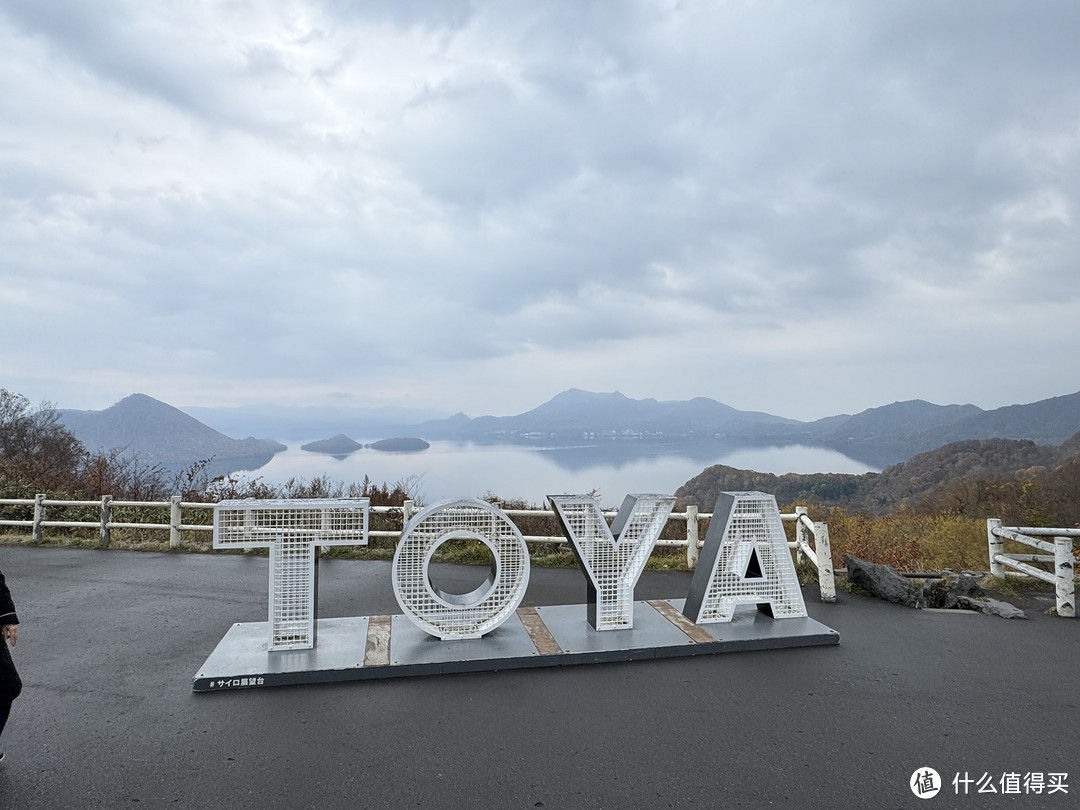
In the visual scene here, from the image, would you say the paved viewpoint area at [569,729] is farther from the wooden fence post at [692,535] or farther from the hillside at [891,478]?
the hillside at [891,478]

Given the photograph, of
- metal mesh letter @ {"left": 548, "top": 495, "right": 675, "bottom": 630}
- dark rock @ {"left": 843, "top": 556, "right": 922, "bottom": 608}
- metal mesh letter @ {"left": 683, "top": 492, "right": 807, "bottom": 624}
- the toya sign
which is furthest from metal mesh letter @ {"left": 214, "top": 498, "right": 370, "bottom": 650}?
dark rock @ {"left": 843, "top": 556, "right": 922, "bottom": 608}

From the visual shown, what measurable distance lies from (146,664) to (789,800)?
5091 mm

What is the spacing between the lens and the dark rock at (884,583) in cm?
719

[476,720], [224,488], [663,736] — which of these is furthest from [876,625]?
[224,488]

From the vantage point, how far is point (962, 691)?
4812 mm

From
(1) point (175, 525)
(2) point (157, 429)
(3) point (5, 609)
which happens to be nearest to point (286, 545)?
(3) point (5, 609)

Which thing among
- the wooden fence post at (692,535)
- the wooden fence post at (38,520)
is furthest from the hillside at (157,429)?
the wooden fence post at (692,535)

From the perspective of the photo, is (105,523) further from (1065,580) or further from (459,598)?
(1065,580)

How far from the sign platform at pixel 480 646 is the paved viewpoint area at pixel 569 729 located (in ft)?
0.34

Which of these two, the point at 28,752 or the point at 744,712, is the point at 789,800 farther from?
the point at 28,752

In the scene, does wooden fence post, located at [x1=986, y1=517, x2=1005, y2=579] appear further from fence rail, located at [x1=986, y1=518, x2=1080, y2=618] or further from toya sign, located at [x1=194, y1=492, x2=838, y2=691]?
toya sign, located at [x1=194, y1=492, x2=838, y2=691]

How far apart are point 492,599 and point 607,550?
1183 millimetres

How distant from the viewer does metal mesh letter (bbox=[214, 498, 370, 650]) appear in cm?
543

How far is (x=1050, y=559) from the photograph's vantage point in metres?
7.38
